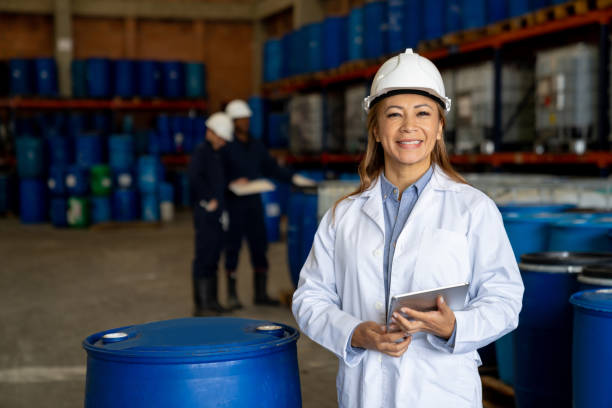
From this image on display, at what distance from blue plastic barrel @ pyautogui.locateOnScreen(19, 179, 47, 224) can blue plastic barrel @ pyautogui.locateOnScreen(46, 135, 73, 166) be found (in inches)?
22.4

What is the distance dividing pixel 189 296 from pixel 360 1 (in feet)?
28.9

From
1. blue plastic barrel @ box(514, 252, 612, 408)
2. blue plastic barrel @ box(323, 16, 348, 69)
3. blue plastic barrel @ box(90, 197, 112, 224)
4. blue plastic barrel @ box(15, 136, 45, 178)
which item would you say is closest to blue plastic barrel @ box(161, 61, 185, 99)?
blue plastic barrel @ box(15, 136, 45, 178)

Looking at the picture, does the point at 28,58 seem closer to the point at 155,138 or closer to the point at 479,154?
the point at 155,138

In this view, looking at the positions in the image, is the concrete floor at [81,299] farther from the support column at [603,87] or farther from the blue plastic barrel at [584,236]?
the support column at [603,87]

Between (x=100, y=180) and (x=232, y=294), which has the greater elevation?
(x=100, y=180)

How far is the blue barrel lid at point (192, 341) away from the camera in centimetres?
187

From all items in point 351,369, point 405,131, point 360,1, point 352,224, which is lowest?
point 351,369

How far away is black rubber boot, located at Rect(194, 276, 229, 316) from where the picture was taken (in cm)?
642

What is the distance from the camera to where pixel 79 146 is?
14312 millimetres

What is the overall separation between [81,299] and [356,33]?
5.61 metres

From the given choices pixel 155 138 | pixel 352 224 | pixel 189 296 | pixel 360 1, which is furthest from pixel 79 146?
pixel 352 224

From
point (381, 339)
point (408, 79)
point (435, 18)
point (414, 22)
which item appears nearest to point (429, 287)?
point (381, 339)

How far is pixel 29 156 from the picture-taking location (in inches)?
578

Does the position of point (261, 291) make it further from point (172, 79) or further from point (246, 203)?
point (172, 79)
